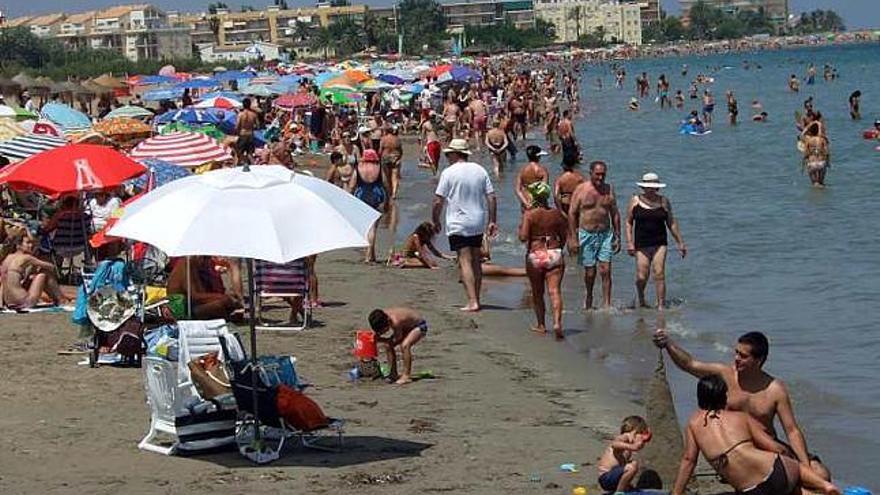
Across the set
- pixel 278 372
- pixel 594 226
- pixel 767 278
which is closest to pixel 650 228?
pixel 594 226

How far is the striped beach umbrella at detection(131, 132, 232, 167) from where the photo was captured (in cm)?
1416

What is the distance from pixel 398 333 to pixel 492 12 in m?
190

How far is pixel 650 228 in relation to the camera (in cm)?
1152

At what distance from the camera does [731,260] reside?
613 inches

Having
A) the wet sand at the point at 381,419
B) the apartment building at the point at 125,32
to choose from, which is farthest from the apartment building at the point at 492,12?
the wet sand at the point at 381,419

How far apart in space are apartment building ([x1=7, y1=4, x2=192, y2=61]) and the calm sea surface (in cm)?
9839

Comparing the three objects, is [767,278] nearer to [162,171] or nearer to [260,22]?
[162,171]

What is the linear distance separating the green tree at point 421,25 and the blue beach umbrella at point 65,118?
120 meters

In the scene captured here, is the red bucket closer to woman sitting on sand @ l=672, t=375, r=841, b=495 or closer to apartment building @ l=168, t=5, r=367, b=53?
woman sitting on sand @ l=672, t=375, r=841, b=495

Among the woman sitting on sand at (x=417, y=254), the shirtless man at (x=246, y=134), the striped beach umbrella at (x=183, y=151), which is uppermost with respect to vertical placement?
the striped beach umbrella at (x=183, y=151)

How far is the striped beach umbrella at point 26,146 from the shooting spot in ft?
47.2

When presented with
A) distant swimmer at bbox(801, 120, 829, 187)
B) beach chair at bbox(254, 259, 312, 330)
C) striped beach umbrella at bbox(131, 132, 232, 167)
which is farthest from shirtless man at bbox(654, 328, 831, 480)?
distant swimmer at bbox(801, 120, 829, 187)

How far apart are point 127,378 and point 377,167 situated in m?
5.52

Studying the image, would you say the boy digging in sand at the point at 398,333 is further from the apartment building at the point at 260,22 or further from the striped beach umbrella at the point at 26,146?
the apartment building at the point at 260,22
